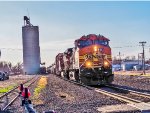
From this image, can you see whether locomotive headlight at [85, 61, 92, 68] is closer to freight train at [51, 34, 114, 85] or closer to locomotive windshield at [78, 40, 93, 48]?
freight train at [51, 34, 114, 85]

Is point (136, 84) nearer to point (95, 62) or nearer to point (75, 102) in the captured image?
point (95, 62)

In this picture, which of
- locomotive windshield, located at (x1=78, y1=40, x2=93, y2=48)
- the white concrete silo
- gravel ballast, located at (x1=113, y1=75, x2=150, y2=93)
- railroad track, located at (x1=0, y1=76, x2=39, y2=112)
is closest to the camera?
railroad track, located at (x1=0, y1=76, x2=39, y2=112)

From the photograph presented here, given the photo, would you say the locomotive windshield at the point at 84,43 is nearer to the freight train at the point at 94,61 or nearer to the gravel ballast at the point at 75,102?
the freight train at the point at 94,61

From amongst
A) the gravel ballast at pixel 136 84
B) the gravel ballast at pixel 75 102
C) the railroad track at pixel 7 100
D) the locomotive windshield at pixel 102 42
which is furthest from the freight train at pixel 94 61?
the gravel ballast at pixel 75 102

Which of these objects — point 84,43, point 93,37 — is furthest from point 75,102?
point 93,37

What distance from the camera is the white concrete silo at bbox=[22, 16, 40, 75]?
11525 cm

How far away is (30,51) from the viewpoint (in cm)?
11606

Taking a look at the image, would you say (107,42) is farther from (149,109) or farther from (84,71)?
(149,109)

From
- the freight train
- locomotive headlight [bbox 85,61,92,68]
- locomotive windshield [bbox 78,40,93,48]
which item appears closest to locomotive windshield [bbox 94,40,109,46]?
the freight train

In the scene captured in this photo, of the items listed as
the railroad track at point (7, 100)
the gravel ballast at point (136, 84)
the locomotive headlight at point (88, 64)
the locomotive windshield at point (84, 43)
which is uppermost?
the locomotive windshield at point (84, 43)

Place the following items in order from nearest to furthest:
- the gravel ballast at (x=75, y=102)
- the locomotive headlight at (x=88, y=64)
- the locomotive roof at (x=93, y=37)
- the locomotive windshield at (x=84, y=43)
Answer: the gravel ballast at (x=75, y=102) → the locomotive headlight at (x=88, y=64) → the locomotive windshield at (x=84, y=43) → the locomotive roof at (x=93, y=37)

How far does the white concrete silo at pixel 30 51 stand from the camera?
115 metres

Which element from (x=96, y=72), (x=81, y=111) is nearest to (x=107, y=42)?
(x=96, y=72)

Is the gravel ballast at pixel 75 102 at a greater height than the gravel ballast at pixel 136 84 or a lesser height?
lesser
